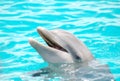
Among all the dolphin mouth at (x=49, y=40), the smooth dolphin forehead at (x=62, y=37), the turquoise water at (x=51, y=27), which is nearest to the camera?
the dolphin mouth at (x=49, y=40)

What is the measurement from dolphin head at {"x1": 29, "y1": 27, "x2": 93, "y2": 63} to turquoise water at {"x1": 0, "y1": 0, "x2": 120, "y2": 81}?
106 cm

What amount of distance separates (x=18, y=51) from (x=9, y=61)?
26.0 inches

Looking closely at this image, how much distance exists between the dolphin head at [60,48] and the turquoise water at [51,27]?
1061 mm

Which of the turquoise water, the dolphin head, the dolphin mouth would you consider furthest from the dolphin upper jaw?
the turquoise water

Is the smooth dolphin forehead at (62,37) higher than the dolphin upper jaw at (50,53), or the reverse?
the smooth dolphin forehead at (62,37)

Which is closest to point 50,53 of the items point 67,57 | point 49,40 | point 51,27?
point 49,40

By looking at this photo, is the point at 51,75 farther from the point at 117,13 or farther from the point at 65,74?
the point at 117,13

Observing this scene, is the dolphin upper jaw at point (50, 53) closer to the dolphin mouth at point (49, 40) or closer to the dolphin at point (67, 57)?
the dolphin at point (67, 57)

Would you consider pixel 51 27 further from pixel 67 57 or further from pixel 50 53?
pixel 50 53

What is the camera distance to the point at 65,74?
6.89 meters

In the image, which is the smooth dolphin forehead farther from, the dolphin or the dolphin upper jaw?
the dolphin upper jaw

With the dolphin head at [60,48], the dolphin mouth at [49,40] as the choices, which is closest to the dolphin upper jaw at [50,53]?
the dolphin head at [60,48]

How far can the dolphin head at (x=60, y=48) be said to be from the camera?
6.66 m

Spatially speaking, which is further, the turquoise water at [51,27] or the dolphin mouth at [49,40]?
the turquoise water at [51,27]
